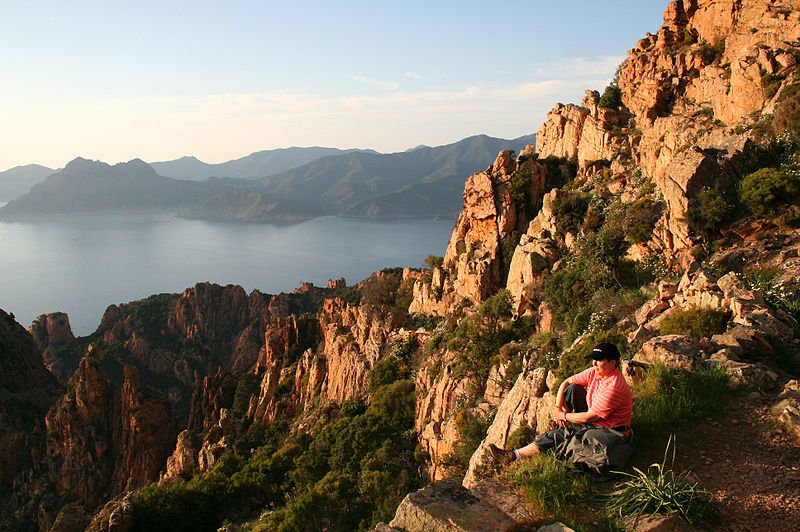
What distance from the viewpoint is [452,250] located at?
3475 centimetres

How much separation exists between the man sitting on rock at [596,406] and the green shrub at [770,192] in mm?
13192

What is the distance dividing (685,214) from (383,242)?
17345 cm

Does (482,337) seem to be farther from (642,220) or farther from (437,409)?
(642,220)

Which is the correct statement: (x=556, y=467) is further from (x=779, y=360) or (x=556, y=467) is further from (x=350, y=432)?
(x=350, y=432)

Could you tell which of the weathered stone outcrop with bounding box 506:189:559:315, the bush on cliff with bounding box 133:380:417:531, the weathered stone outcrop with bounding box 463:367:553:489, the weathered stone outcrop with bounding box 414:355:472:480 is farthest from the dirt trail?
the weathered stone outcrop with bounding box 506:189:559:315

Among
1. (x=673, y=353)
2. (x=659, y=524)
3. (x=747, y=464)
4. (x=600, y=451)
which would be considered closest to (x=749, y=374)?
(x=673, y=353)

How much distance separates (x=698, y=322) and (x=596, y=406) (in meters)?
4.76

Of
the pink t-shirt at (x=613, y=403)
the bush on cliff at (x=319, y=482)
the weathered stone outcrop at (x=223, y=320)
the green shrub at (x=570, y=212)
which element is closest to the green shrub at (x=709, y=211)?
the green shrub at (x=570, y=212)

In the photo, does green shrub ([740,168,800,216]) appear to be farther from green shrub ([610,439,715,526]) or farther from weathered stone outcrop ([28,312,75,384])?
weathered stone outcrop ([28,312,75,384])

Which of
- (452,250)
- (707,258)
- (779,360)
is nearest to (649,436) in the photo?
(779,360)

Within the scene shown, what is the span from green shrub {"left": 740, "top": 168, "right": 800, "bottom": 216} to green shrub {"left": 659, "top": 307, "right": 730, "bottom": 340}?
8.47 metres

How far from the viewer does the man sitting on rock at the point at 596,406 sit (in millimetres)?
6906

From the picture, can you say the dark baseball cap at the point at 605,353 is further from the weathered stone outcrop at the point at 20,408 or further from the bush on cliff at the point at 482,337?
→ the weathered stone outcrop at the point at 20,408

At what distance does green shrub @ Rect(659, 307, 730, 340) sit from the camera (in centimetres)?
1036
